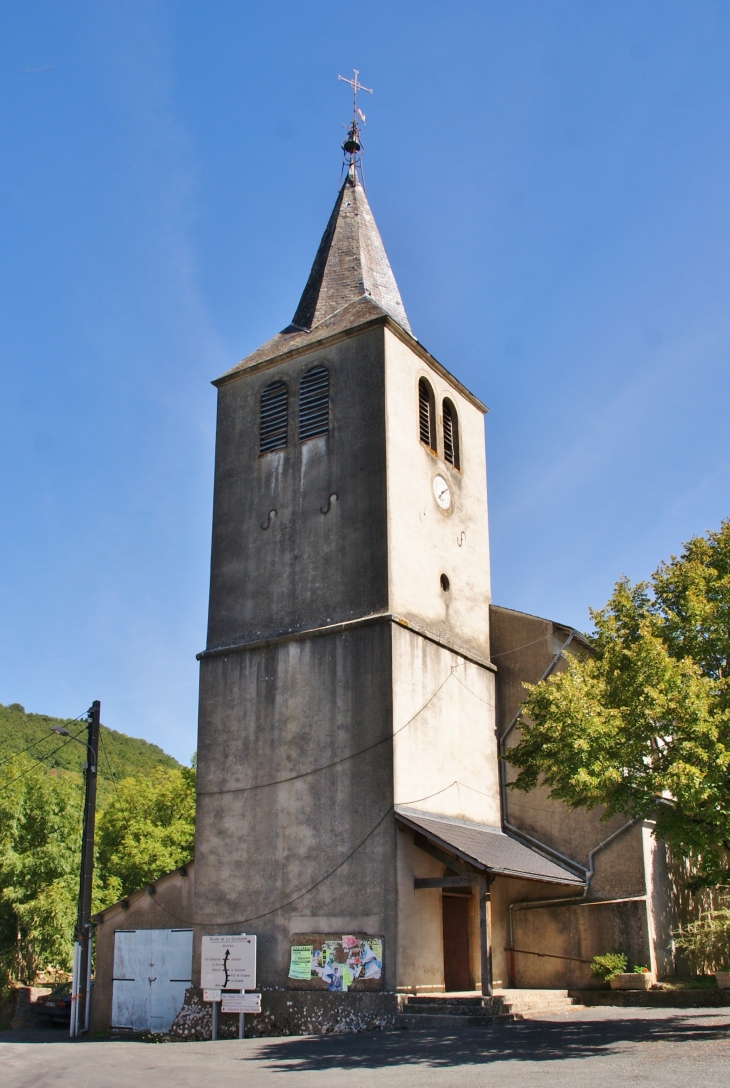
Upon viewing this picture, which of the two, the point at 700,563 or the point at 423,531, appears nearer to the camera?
the point at 700,563

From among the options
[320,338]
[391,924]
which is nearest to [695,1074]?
[391,924]

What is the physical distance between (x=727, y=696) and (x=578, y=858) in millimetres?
8387

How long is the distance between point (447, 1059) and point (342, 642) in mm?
9178

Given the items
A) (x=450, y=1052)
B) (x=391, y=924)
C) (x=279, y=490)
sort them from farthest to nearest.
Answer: (x=279, y=490), (x=391, y=924), (x=450, y=1052)

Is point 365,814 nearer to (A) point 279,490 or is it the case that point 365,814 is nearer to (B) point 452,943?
(B) point 452,943

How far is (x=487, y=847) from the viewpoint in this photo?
64.1ft

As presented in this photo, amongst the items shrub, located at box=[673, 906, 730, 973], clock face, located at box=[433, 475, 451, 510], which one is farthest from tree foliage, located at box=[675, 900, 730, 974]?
clock face, located at box=[433, 475, 451, 510]

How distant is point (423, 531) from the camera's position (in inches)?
880

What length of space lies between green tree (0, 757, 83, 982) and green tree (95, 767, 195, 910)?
14.8ft

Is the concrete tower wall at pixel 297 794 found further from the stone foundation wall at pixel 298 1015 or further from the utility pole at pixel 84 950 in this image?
the utility pole at pixel 84 950

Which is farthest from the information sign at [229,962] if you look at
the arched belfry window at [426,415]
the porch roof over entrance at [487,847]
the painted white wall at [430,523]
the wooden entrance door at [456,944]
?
the arched belfry window at [426,415]

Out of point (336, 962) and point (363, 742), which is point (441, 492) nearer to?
point (363, 742)

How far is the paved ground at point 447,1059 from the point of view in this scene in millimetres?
11219

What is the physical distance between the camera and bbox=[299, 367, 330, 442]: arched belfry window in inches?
914
